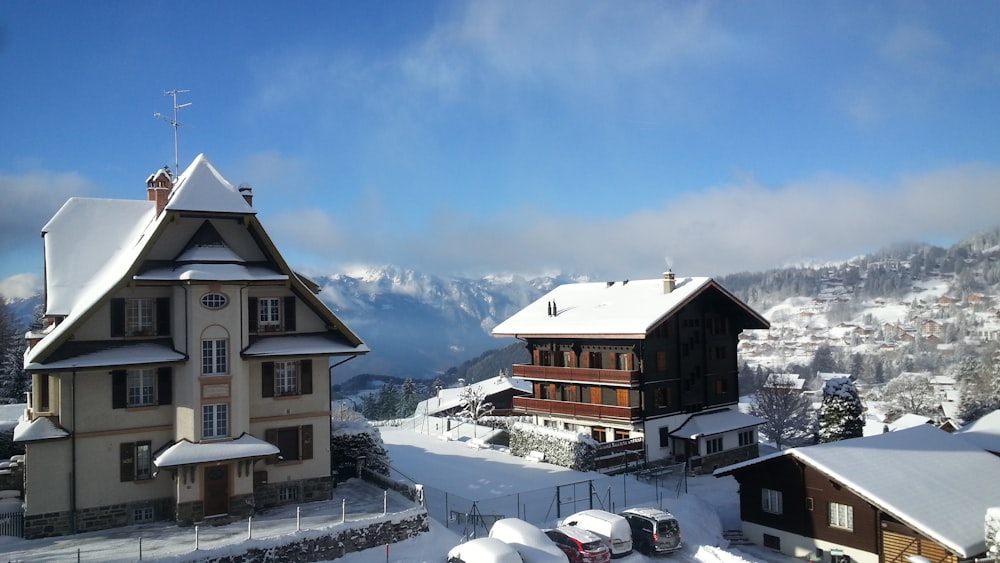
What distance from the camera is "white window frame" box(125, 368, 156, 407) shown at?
982 inches

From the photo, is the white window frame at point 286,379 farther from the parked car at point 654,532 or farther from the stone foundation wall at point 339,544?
the parked car at point 654,532

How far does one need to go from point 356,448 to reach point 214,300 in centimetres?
950

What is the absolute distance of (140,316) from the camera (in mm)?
25328

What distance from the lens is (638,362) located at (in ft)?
132

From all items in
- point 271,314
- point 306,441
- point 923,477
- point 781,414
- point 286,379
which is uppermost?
point 271,314

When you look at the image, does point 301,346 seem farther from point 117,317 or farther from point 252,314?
point 117,317

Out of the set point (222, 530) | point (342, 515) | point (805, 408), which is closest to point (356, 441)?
point (342, 515)

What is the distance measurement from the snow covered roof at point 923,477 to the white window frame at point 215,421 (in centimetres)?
1933

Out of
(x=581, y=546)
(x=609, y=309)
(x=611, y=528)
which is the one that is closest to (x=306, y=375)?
(x=581, y=546)

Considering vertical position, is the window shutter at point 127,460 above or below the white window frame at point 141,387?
below

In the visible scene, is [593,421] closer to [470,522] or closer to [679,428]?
[679,428]

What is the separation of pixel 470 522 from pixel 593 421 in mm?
17154

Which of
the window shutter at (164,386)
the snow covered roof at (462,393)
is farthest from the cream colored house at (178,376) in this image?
the snow covered roof at (462,393)

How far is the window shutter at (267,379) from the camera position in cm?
2691
